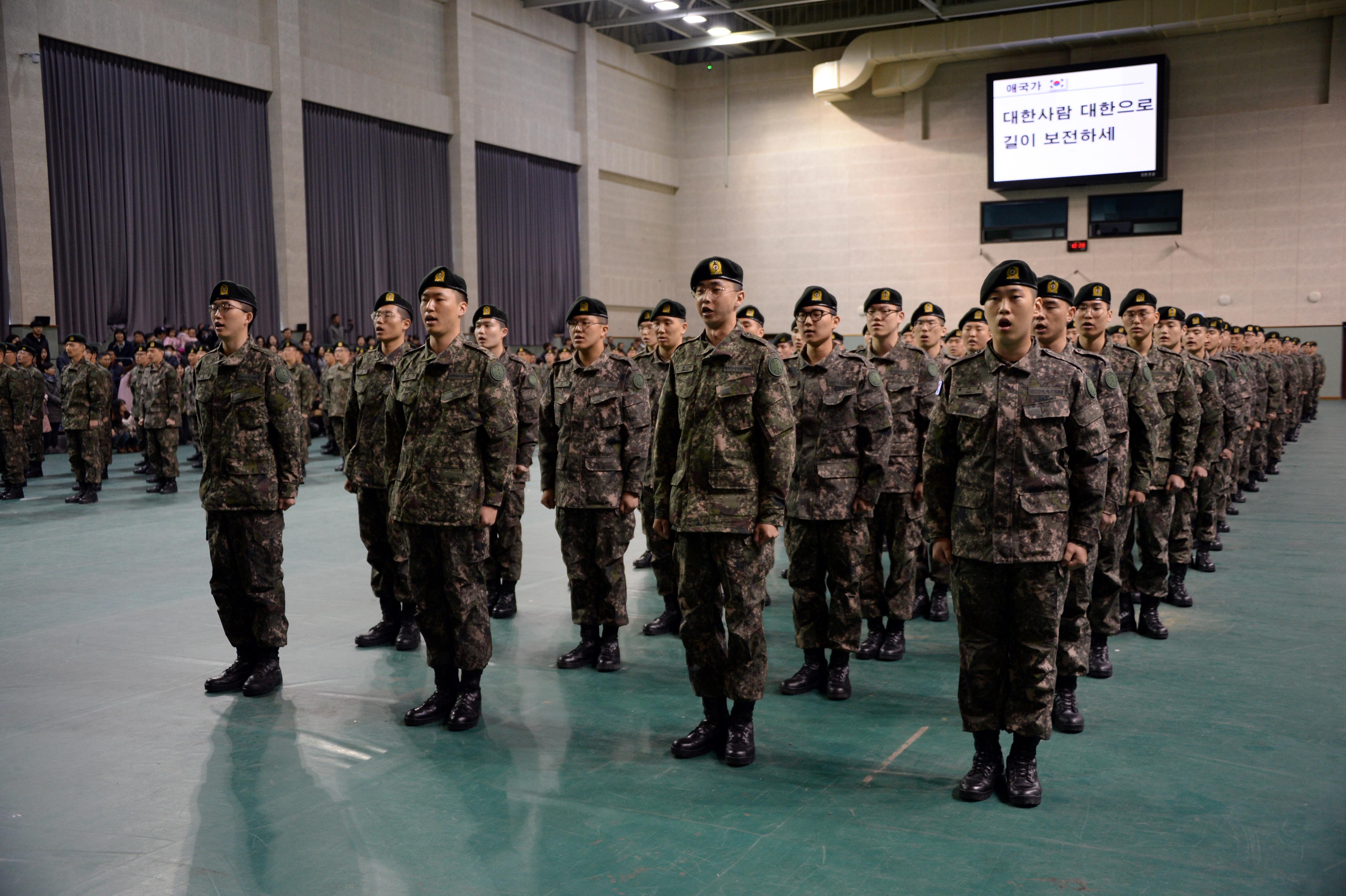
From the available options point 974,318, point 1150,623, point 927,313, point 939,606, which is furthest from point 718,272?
point 974,318

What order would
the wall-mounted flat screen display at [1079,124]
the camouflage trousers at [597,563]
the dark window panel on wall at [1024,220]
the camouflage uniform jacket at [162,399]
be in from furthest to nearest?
the dark window panel on wall at [1024,220] → the wall-mounted flat screen display at [1079,124] → the camouflage uniform jacket at [162,399] → the camouflage trousers at [597,563]

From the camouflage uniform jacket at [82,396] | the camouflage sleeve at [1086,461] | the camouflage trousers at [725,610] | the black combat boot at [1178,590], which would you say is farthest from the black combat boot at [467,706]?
the camouflage uniform jacket at [82,396]

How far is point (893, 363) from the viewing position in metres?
5.71

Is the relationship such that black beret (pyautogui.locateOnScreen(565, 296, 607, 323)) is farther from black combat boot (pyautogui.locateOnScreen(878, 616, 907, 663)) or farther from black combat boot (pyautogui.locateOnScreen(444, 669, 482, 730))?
black combat boot (pyautogui.locateOnScreen(878, 616, 907, 663))

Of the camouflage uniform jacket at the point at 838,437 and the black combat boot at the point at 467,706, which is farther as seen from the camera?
the camouflage uniform jacket at the point at 838,437

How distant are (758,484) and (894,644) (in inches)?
70.3

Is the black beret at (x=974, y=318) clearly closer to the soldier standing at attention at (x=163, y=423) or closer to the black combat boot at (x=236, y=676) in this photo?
the black combat boot at (x=236, y=676)

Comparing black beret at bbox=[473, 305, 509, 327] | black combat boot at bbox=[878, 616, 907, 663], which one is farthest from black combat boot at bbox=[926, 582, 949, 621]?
black beret at bbox=[473, 305, 509, 327]

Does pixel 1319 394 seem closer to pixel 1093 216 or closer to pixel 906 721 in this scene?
pixel 1093 216

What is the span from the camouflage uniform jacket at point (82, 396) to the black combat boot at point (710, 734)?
9.55 m

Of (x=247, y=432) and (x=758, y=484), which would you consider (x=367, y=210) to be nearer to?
(x=247, y=432)

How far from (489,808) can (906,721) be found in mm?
1741

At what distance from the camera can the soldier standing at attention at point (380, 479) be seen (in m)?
5.11

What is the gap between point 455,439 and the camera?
3965mm
